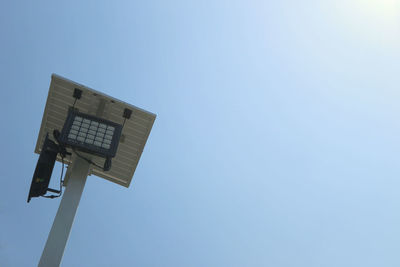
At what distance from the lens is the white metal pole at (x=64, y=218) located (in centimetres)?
626

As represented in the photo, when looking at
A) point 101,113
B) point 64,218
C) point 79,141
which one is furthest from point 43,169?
point 101,113

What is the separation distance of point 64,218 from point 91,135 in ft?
5.08

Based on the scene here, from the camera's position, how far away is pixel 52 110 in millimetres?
8258

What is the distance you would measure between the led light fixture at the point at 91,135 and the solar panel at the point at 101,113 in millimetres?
147

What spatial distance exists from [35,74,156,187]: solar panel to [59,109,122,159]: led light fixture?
147 millimetres

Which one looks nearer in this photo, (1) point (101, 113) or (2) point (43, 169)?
(2) point (43, 169)

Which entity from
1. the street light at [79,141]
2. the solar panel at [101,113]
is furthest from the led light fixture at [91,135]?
the solar panel at [101,113]

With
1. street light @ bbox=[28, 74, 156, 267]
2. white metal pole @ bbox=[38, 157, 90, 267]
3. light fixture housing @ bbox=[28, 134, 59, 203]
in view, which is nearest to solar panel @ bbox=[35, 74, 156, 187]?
street light @ bbox=[28, 74, 156, 267]

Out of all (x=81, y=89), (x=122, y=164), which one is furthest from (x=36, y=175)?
(x=122, y=164)

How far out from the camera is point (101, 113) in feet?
26.0

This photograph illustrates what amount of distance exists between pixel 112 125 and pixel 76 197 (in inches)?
59.2

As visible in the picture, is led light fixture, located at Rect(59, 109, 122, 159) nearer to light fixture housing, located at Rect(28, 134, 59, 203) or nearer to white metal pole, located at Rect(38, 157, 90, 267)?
light fixture housing, located at Rect(28, 134, 59, 203)

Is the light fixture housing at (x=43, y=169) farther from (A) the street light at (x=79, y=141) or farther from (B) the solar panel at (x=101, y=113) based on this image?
(B) the solar panel at (x=101, y=113)

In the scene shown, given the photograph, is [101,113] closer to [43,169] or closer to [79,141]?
[79,141]
